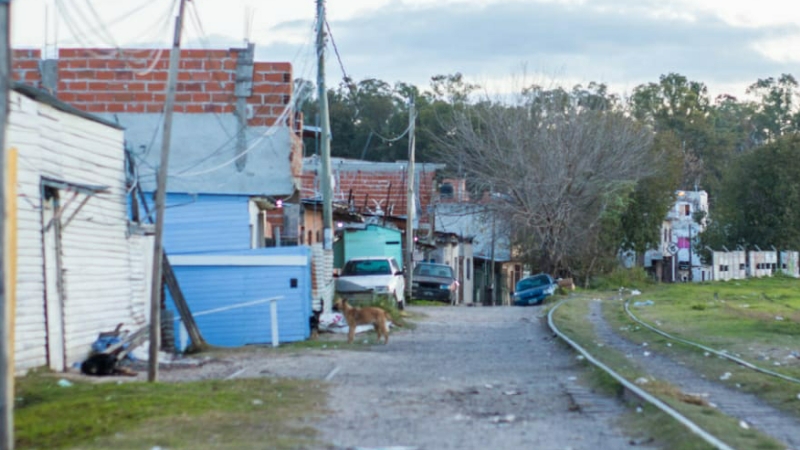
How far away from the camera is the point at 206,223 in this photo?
26.5 m

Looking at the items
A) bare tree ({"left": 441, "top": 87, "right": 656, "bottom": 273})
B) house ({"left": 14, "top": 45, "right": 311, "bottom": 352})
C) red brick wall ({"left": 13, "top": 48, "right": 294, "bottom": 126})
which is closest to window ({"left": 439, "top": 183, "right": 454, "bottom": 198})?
bare tree ({"left": 441, "top": 87, "right": 656, "bottom": 273})

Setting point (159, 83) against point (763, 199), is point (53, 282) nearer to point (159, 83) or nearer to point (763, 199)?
point (159, 83)

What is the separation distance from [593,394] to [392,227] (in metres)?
31.2

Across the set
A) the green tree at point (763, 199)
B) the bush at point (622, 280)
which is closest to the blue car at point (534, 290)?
the bush at point (622, 280)

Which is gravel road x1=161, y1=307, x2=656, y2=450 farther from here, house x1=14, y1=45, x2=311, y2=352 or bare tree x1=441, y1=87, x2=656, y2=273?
bare tree x1=441, y1=87, x2=656, y2=273

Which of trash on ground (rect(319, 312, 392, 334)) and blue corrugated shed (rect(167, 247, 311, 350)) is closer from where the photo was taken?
blue corrugated shed (rect(167, 247, 311, 350))

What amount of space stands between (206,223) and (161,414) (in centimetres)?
1443

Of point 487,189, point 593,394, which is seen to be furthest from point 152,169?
point 487,189

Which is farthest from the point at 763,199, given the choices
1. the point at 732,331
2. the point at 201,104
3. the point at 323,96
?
the point at 201,104

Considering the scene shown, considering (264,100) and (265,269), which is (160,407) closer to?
(265,269)

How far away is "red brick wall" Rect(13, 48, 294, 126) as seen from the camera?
27.0 metres

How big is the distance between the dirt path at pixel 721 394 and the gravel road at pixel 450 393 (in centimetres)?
133

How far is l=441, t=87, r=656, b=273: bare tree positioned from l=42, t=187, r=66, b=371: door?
129 ft

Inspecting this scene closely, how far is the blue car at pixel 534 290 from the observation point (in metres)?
47.3
